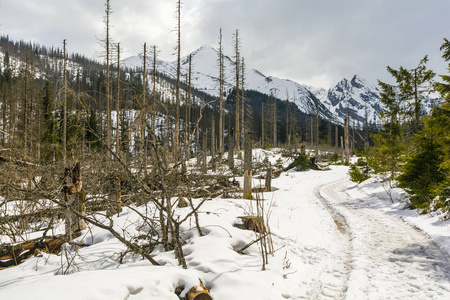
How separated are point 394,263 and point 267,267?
96.8 inches

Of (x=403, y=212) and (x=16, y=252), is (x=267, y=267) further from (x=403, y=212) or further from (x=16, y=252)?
(x=403, y=212)

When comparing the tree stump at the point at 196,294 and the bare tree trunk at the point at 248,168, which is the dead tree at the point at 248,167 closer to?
the bare tree trunk at the point at 248,168

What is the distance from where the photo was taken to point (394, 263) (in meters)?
4.24

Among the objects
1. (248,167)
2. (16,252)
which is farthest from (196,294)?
(248,167)

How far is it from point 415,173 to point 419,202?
1059mm

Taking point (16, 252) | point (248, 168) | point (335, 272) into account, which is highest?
point (248, 168)

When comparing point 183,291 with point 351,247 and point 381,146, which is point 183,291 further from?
point 381,146

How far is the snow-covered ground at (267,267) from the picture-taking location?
2.43 meters

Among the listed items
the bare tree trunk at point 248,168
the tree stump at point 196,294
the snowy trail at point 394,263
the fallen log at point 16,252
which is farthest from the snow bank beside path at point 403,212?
the fallen log at point 16,252

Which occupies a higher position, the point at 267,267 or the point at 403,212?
the point at 267,267

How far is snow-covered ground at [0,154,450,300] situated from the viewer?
7.96ft

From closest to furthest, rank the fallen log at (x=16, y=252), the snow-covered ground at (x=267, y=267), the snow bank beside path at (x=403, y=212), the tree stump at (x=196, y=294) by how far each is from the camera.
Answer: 1. the snow-covered ground at (x=267, y=267)
2. the tree stump at (x=196, y=294)
3. the fallen log at (x=16, y=252)
4. the snow bank beside path at (x=403, y=212)

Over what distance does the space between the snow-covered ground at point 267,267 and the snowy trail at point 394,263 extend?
0.6 inches

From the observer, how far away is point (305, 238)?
569 centimetres
